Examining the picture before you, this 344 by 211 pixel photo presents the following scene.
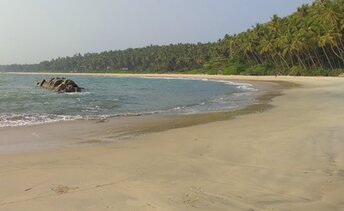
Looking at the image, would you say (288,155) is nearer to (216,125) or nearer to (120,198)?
(120,198)

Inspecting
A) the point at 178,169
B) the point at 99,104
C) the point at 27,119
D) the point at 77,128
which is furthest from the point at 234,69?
the point at 178,169

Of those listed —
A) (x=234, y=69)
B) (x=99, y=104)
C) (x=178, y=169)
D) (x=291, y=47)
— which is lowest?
(x=99, y=104)

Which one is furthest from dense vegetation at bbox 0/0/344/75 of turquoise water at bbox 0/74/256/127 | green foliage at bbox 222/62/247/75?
turquoise water at bbox 0/74/256/127

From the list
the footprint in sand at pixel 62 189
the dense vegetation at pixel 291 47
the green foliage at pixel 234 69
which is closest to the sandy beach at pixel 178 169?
the footprint in sand at pixel 62 189

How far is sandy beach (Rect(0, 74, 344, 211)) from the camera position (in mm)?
6180

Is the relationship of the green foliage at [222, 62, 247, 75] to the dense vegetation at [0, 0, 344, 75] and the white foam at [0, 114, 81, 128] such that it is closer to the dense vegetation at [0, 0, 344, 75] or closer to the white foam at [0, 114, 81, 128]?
the dense vegetation at [0, 0, 344, 75]

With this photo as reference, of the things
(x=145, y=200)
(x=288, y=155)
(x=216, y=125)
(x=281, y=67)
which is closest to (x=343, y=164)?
(x=288, y=155)

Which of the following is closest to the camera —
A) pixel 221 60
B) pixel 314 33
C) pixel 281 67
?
pixel 314 33

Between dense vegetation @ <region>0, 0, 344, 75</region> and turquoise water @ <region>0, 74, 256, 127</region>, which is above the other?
dense vegetation @ <region>0, 0, 344, 75</region>

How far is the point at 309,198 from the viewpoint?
6.22m

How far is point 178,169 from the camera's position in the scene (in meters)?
8.23

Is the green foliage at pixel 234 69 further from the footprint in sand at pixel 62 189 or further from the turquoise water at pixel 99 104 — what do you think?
the footprint in sand at pixel 62 189

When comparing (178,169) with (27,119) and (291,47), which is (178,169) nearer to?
(27,119)

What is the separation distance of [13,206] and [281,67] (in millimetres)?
97756
